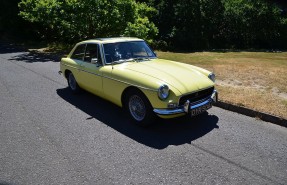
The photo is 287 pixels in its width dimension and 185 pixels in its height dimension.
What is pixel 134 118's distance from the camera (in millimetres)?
5562

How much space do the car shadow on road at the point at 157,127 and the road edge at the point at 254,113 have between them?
0.65 meters

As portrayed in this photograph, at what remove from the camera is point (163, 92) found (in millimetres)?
4953

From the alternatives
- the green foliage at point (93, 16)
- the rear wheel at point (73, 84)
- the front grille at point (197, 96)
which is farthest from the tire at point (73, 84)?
the green foliage at point (93, 16)

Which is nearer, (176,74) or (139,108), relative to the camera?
(139,108)

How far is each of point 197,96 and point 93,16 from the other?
35.3 ft

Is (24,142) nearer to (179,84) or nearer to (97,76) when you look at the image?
(97,76)

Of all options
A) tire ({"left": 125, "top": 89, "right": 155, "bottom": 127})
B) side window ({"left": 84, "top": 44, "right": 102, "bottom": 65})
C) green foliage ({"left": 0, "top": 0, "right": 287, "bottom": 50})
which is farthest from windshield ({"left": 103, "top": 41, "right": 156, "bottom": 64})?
green foliage ({"left": 0, "top": 0, "right": 287, "bottom": 50})

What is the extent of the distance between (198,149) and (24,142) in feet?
9.52

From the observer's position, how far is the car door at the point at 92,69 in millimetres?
6223

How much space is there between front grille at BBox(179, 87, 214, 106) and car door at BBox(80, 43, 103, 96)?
195 centimetres

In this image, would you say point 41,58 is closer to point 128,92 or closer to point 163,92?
point 128,92

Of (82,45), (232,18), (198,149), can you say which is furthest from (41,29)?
(198,149)

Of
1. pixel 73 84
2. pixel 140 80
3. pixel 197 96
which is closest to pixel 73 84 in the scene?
pixel 73 84

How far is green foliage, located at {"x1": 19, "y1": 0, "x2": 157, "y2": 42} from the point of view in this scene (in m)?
14.3
